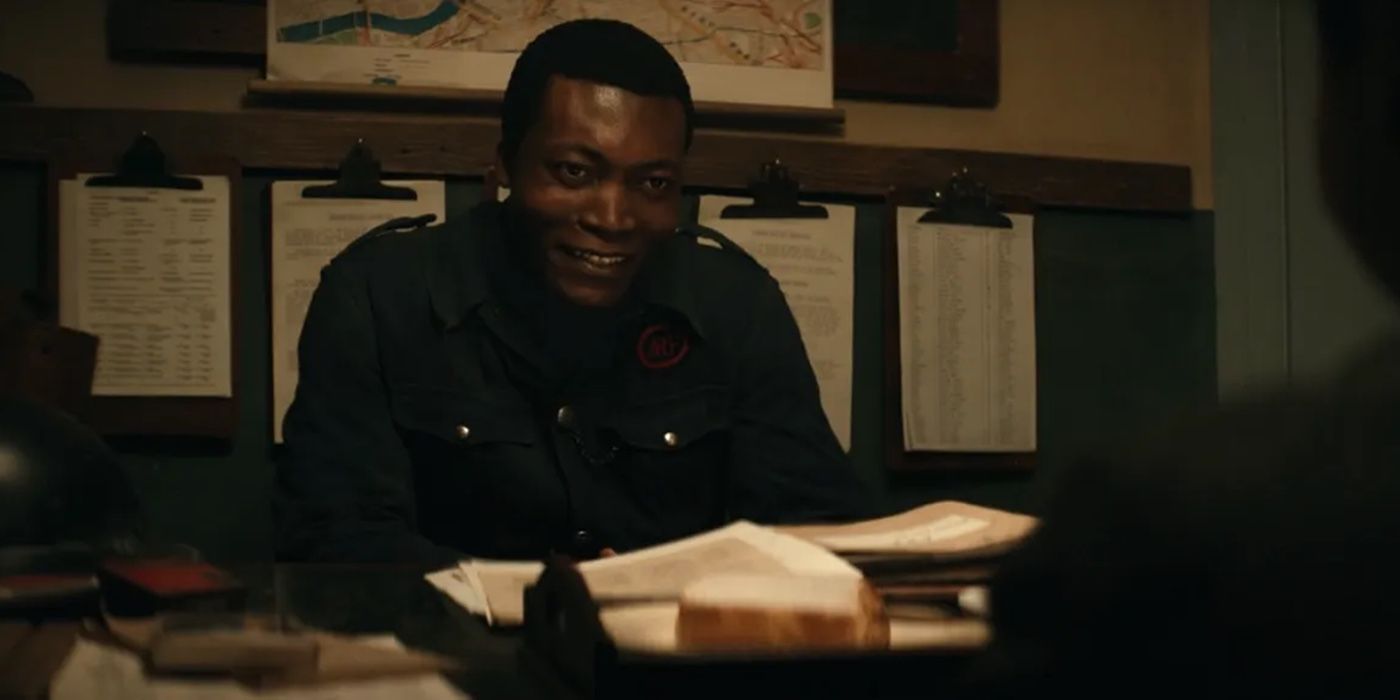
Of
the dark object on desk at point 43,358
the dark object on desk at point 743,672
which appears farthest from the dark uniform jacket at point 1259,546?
the dark object on desk at point 43,358

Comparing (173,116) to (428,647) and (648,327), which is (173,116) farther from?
(428,647)

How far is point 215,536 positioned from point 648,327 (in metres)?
0.54

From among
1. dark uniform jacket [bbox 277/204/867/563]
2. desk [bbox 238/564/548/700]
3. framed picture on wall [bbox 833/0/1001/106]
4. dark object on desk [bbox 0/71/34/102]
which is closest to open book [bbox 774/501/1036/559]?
desk [bbox 238/564/548/700]

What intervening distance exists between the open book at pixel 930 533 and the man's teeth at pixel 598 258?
2.19 ft

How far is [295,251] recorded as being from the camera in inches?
58.4

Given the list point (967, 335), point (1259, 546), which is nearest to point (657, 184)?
point (967, 335)

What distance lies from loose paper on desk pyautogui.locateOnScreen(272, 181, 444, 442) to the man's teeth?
0.26 m

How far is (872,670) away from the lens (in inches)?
17.5

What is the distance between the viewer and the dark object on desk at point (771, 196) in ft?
5.20

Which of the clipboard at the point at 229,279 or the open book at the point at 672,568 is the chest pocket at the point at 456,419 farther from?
the open book at the point at 672,568

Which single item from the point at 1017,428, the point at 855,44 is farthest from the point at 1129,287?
the point at 855,44

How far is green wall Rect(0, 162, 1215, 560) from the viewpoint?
57.3 inches

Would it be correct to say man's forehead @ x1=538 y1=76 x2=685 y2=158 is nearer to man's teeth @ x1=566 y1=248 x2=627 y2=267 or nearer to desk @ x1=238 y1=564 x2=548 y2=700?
man's teeth @ x1=566 y1=248 x2=627 y2=267

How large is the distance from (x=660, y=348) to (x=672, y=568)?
2.43ft
